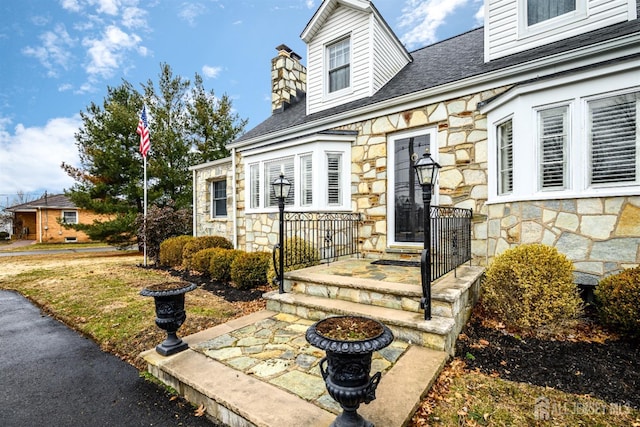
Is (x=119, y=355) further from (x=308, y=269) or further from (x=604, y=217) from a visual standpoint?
(x=604, y=217)

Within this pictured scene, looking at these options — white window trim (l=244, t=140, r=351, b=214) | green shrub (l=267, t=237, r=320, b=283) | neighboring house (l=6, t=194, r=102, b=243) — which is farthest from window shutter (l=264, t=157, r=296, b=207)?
neighboring house (l=6, t=194, r=102, b=243)

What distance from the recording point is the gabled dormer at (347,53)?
6.87 metres

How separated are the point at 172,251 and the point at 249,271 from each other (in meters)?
4.22

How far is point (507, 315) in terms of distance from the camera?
A: 347 centimetres

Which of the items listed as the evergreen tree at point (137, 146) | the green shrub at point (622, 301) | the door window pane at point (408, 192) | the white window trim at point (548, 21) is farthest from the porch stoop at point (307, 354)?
the evergreen tree at point (137, 146)

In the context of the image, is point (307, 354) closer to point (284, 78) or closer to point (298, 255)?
point (298, 255)

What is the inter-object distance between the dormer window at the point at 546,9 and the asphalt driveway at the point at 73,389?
7421mm

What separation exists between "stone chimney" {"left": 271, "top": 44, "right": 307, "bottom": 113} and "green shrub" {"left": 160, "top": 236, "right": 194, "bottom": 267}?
531 cm

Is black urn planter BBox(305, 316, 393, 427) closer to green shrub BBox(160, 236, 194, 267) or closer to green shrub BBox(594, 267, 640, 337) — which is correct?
green shrub BBox(594, 267, 640, 337)

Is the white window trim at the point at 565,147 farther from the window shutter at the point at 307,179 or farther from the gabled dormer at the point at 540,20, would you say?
the window shutter at the point at 307,179

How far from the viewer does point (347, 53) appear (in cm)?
738

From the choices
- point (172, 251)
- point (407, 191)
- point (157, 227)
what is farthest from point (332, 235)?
point (157, 227)

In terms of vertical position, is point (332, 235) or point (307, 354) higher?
point (332, 235)

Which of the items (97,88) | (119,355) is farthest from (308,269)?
(97,88)
